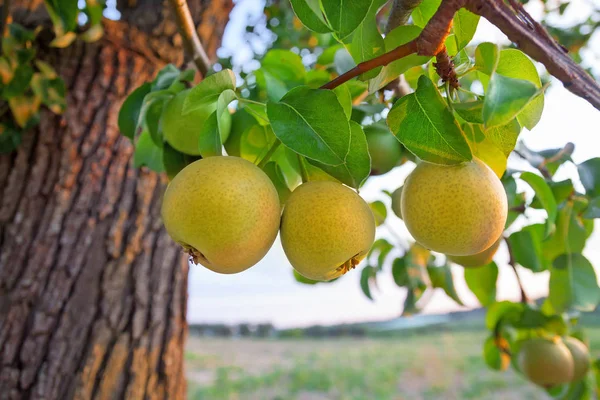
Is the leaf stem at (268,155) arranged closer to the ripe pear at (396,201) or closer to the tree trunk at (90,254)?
the ripe pear at (396,201)

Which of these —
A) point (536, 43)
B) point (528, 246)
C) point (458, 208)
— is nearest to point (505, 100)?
point (536, 43)

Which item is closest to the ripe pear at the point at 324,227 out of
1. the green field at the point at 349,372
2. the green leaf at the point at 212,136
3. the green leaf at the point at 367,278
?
the green leaf at the point at 212,136

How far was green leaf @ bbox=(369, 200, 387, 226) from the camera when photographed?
1319mm

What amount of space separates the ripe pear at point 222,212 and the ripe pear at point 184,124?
162 millimetres

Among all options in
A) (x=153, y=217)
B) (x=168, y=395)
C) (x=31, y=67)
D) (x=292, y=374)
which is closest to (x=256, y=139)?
(x=153, y=217)

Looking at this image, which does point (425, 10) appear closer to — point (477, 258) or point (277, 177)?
point (277, 177)

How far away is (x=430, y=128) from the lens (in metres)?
0.61

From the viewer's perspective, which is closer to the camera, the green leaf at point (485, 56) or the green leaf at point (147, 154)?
the green leaf at point (485, 56)

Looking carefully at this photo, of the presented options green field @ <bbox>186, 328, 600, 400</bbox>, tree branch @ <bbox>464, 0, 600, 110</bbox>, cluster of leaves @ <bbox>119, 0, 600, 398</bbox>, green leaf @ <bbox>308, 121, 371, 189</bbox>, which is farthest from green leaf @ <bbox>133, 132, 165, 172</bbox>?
green field @ <bbox>186, 328, 600, 400</bbox>

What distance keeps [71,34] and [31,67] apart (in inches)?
6.5

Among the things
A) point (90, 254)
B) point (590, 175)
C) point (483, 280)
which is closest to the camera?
point (590, 175)

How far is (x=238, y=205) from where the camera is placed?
61 cm

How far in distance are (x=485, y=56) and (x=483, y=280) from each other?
772mm

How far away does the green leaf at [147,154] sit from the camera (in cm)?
103
